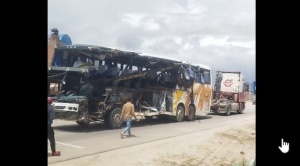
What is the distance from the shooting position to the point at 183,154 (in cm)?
847

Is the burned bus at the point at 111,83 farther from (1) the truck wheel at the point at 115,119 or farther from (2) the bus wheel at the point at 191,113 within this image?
(2) the bus wheel at the point at 191,113

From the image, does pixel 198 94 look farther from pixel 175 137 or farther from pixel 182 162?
pixel 182 162

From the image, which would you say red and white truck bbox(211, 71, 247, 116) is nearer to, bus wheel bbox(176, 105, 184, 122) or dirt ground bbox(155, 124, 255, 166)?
bus wheel bbox(176, 105, 184, 122)

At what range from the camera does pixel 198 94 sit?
1778 cm

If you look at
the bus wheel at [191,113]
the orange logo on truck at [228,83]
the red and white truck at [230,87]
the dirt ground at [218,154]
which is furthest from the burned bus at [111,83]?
the orange logo on truck at [228,83]

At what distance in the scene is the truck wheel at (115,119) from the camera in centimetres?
1220

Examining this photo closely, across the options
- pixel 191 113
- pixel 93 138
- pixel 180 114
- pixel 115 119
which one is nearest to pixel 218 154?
pixel 93 138

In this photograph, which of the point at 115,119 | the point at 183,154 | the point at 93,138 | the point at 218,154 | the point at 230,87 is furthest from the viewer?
the point at 230,87

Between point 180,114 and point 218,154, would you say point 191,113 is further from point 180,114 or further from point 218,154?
point 218,154

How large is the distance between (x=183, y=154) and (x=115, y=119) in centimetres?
445

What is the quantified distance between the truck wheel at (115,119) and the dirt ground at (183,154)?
252 centimetres

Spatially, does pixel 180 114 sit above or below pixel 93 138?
above
